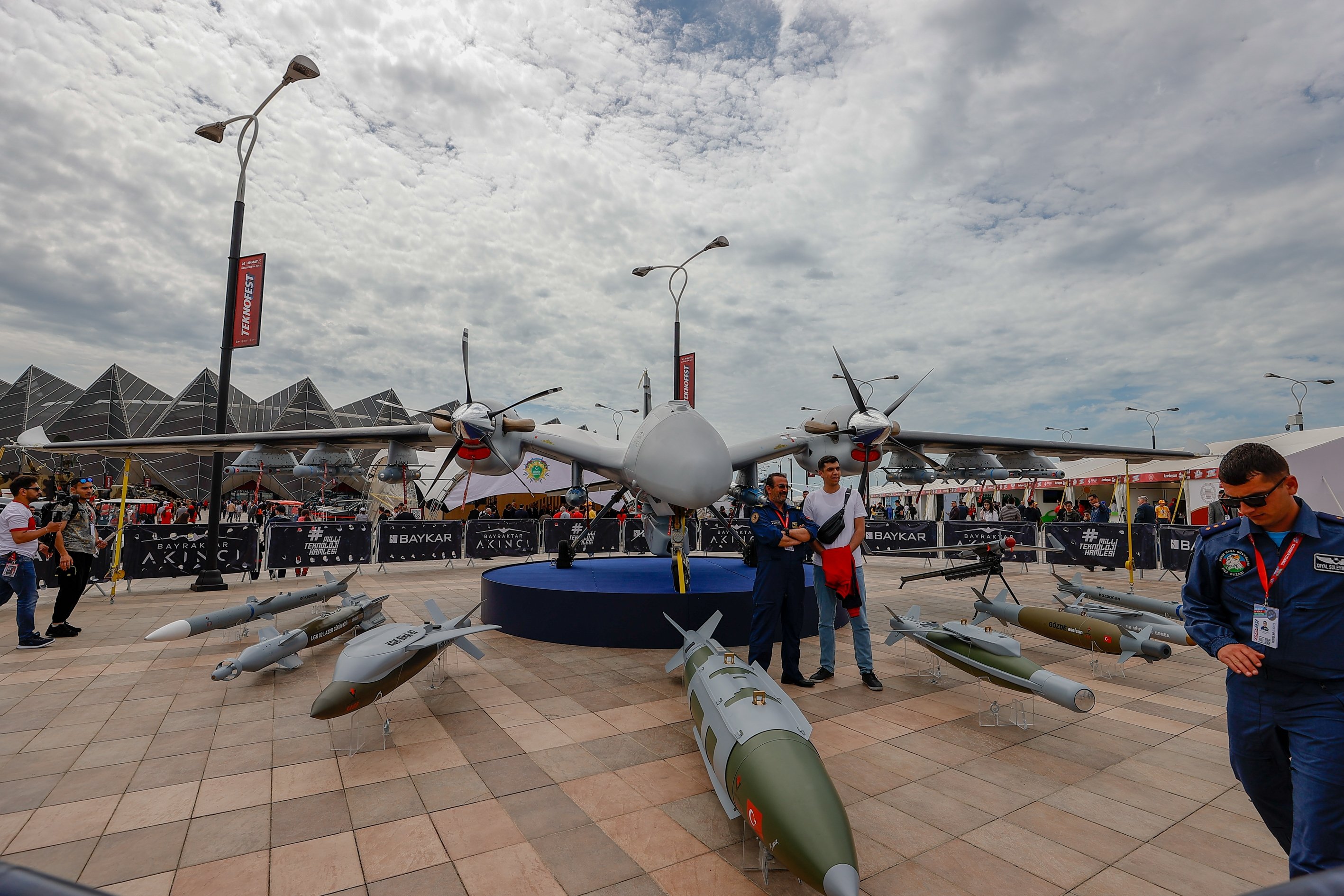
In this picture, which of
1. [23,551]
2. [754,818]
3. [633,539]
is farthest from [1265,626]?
[633,539]

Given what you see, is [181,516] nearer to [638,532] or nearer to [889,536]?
[638,532]

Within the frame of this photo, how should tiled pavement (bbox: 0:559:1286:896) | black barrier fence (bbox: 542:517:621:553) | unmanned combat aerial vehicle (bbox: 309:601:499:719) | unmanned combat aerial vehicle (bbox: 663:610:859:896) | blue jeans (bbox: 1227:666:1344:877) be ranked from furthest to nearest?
black barrier fence (bbox: 542:517:621:553) → unmanned combat aerial vehicle (bbox: 309:601:499:719) → tiled pavement (bbox: 0:559:1286:896) → unmanned combat aerial vehicle (bbox: 663:610:859:896) → blue jeans (bbox: 1227:666:1344:877)

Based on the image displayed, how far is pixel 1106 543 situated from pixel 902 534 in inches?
212

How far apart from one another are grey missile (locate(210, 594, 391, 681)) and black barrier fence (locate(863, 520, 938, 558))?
14989 mm

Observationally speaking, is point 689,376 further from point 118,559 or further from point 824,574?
point 118,559

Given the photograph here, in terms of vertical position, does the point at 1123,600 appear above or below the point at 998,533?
below

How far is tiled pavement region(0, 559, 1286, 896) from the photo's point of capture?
3240 mm

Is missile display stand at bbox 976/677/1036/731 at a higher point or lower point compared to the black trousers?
lower

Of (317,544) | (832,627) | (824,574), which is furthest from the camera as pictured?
(317,544)

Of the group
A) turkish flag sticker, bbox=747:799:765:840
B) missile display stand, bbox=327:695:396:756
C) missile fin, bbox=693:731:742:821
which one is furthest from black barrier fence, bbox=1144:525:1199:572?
missile display stand, bbox=327:695:396:756

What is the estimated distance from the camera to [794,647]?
643 centimetres

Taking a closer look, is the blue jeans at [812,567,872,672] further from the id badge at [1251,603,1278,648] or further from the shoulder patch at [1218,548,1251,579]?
the id badge at [1251,603,1278,648]

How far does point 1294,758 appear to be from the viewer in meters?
2.46

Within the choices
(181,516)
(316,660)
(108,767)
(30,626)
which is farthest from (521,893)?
(181,516)
